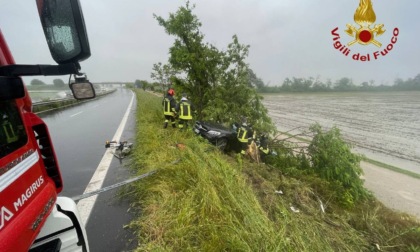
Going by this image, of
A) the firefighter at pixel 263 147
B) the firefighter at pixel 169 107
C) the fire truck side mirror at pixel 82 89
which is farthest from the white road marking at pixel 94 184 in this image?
the firefighter at pixel 263 147

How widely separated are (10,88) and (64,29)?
0.38m

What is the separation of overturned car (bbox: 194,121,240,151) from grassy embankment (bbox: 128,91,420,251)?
1953 millimetres

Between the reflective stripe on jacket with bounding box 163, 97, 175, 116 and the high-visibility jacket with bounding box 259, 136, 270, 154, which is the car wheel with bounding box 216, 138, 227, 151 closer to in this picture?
the high-visibility jacket with bounding box 259, 136, 270, 154

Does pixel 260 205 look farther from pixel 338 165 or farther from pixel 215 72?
pixel 215 72

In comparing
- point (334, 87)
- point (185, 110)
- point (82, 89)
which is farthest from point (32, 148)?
point (334, 87)

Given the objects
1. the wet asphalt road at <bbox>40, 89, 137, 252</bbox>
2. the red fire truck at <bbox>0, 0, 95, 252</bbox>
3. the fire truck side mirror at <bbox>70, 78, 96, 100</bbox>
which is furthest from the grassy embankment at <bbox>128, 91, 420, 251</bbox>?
the fire truck side mirror at <bbox>70, 78, 96, 100</bbox>

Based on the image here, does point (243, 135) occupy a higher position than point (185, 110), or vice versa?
point (185, 110)

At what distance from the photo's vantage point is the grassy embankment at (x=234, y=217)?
2094mm

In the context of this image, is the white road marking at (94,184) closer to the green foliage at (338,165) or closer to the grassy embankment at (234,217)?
the grassy embankment at (234,217)

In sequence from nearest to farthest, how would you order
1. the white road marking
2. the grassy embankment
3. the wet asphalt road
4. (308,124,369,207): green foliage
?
the grassy embankment < the wet asphalt road < the white road marking < (308,124,369,207): green foliage

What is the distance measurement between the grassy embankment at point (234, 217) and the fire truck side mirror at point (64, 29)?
1752 millimetres

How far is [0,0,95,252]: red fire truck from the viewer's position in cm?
89

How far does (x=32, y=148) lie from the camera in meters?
1.20

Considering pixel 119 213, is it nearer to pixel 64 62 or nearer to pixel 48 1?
pixel 64 62
